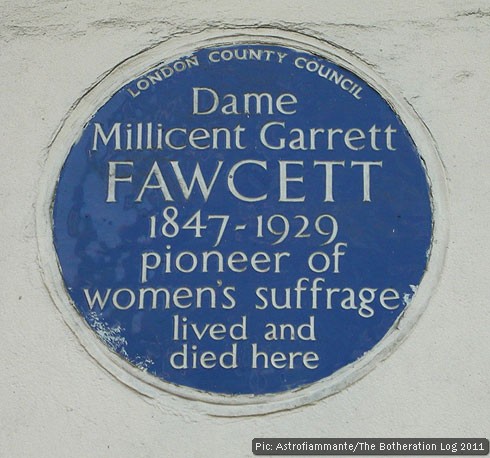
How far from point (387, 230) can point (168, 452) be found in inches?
42.7

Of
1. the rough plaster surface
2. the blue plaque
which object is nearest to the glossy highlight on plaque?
the blue plaque

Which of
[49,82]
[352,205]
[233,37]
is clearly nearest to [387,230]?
[352,205]

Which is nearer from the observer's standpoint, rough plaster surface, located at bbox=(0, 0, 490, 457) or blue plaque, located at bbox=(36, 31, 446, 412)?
rough plaster surface, located at bbox=(0, 0, 490, 457)

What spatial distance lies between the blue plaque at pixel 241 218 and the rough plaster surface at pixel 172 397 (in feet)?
0.29

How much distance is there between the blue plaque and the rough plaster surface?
90 mm

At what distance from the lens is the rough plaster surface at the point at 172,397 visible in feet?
12.9

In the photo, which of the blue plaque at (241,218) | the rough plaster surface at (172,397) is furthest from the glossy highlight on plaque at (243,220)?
the rough plaster surface at (172,397)

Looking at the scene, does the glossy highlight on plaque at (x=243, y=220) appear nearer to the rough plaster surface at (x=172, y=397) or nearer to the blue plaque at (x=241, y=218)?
the blue plaque at (x=241, y=218)

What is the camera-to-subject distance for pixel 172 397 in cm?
400

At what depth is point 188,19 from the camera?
176 inches

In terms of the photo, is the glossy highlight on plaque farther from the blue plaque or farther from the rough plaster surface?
the rough plaster surface

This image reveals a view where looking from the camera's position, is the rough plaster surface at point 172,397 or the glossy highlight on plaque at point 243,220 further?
the glossy highlight on plaque at point 243,220

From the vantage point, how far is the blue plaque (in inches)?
159

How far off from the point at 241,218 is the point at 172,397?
686 mm
